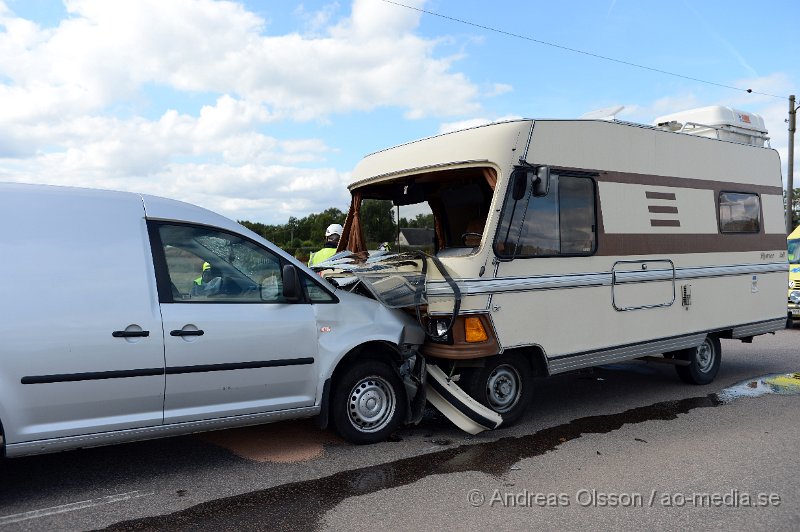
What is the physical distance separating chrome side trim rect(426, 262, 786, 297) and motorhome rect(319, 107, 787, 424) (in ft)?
0.04

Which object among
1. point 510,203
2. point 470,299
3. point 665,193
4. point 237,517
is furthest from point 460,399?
point 665,193

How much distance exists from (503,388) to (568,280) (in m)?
1.16

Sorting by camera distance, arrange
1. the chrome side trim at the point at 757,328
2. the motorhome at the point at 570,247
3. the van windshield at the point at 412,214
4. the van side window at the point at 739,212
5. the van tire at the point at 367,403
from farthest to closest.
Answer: the chrome side trim at the point at 757,328
the van side window at the point at 739,212
the van windshield at the point at 412,214
the motorhome at the point at 570,247
the van tire at the point at 367,403

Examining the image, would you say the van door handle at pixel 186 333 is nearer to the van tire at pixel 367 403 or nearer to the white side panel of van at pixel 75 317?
the white side panel of van at pixel 75 317

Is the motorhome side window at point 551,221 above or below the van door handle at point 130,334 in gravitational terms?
above

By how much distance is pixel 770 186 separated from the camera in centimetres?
830

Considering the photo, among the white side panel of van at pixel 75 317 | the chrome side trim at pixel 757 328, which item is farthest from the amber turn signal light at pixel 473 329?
the chrome side trim at pixel 757 328

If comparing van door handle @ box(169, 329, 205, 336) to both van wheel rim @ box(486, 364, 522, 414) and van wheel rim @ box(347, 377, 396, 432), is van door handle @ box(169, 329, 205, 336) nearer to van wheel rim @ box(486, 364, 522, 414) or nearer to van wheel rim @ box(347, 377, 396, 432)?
van wheel rim @ box(347, 377, 396, 432)

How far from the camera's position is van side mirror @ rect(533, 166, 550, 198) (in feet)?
17.6

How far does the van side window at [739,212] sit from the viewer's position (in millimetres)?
7504

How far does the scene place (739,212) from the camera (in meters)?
7.76

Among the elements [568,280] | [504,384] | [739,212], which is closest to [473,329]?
[504,384]

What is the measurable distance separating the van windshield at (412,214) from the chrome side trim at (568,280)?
3.52 ft

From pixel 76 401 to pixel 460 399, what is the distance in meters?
Answer: 2.87
